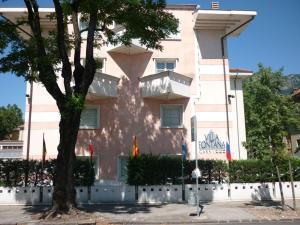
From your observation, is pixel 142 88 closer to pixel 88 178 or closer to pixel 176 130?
pixel 176 130

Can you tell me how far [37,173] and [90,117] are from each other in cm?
519

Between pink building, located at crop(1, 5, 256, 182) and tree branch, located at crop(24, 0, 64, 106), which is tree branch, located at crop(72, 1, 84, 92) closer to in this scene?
tree branch, located at crop(24, 0, 64, 106)

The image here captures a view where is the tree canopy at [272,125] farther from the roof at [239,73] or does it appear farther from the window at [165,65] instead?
the roof at [239,73]

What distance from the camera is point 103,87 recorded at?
→ 2100cm

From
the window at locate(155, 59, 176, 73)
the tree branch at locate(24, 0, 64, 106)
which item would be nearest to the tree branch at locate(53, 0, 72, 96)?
the tree branch at locate(24, 0, 64, 106)

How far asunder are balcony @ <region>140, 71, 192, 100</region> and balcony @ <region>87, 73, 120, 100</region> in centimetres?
178

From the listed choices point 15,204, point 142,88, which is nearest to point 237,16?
point 142,88

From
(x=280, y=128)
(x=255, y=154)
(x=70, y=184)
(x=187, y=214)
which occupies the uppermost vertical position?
(x=280, y=128)

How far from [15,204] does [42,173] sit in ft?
6.58

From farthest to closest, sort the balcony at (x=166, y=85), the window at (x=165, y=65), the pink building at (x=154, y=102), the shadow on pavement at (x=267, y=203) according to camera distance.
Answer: the window at (x=165, y=65), the pink building at (x=154, y=102), the balcony at (x=166, y=85), the shadow on pavement at (x=267, y=203)

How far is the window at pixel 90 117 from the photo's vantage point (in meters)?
21.9

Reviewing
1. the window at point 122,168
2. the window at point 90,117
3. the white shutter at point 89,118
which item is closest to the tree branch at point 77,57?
the window at point 90,117

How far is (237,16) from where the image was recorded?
22703 millimetres

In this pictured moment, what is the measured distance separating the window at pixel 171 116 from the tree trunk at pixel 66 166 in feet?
31.2
